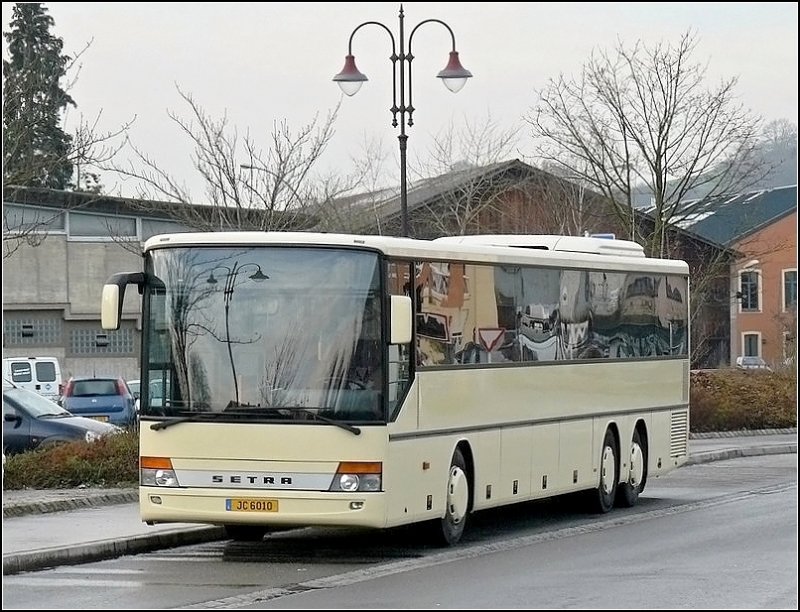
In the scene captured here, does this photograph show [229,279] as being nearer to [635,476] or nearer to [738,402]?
[635,476]

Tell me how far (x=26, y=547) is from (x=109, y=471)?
6.00m

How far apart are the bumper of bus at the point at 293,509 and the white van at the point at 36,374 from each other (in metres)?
33.1

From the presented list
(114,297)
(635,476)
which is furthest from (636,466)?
(114,297)

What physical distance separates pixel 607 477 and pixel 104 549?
7286 millimetres

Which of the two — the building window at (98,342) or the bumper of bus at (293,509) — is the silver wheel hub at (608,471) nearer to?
the bumper of bus at (293,509)

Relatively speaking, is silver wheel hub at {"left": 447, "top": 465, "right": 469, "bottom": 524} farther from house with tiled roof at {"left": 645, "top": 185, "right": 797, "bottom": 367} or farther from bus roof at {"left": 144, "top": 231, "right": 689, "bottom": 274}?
house with tiled roof at {"left": 645, "top": 185, "right": 797, "bottom": 367}

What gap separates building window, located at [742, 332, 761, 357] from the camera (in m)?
94.4

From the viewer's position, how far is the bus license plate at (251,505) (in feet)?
47.6

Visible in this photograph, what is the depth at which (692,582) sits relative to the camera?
12.8m

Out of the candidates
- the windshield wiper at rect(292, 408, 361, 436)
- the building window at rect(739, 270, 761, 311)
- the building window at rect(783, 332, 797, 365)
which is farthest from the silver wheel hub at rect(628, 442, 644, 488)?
the building window at rect(739, 270, 761, 311)

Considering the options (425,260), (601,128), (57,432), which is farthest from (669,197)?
(425,260)

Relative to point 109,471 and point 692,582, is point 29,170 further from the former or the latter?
point 692,582

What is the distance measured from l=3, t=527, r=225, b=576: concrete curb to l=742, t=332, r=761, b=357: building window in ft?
264

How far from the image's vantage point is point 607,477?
20.3m
